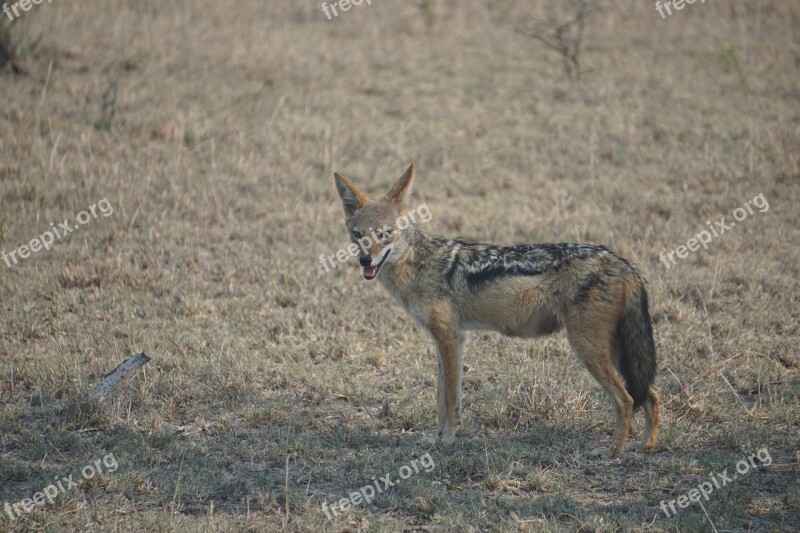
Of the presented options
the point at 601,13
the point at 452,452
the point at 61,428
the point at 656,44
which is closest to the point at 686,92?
the point at 656,44

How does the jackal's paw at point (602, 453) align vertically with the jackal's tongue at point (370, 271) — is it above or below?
below

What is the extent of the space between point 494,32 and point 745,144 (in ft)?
21.5

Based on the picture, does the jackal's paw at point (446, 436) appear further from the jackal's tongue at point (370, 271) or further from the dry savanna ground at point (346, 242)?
the jackal's tongue at point (370, 271)

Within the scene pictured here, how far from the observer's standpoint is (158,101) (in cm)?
1367

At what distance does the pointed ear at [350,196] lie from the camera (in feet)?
22.7

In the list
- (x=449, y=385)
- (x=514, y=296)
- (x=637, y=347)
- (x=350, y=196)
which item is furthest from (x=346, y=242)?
(x=637, y=347)

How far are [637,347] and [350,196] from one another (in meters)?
2.63

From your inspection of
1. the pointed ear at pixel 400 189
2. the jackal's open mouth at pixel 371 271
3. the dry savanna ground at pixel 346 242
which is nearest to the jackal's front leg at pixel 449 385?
the dry savanna ground at pixel 346 242

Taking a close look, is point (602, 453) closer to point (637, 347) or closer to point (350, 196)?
point (637, 347)

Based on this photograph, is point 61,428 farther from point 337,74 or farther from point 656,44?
point 656,44

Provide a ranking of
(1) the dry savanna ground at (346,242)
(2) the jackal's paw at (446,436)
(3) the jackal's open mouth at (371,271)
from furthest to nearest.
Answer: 1. (3) the jackal's open mouth at (371,271)
2. (2) the jackal's paw at (446,436)
3. (1) the dry savanna ground at (346,242)

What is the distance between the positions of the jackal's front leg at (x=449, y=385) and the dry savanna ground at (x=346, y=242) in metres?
0.15

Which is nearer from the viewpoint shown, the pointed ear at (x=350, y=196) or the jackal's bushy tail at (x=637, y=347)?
the jackal's bushy tail at (x=637, y=347)

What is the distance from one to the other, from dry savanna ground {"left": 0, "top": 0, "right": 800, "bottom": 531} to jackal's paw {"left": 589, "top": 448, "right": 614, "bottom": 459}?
0.07 m
